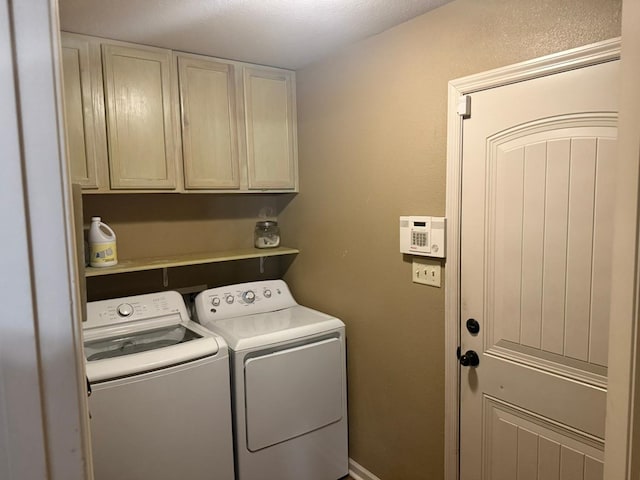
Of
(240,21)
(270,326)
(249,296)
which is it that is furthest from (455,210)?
(249,296)

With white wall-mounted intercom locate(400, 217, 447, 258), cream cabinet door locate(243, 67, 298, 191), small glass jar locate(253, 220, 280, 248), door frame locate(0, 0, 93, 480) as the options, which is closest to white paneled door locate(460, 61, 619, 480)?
white wall-mounted intercom locate(400, 217, 447, 258)

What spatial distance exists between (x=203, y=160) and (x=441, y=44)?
136cm

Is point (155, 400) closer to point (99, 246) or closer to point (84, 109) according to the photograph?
point (99, 246)

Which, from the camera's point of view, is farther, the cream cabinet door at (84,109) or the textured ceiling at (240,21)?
the cream cabinet door at (84,109)

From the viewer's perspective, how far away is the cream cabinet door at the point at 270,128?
2.61 metres

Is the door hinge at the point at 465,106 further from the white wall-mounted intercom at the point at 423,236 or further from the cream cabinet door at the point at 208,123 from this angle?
the cream cabinet door at the point at 208,123

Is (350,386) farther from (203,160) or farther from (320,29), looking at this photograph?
(320,29)

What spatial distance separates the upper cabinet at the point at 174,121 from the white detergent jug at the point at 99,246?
0.66 ft

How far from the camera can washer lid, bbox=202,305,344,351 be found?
7.21ft

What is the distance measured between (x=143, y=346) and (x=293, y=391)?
2.53ft

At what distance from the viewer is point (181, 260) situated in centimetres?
250

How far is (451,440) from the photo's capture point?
A: 1.99m

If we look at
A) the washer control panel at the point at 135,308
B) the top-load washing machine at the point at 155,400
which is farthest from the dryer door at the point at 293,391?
the washer control panel at the point at 135,308

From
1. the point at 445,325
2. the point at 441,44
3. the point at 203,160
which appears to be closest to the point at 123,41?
the point at 203,160
